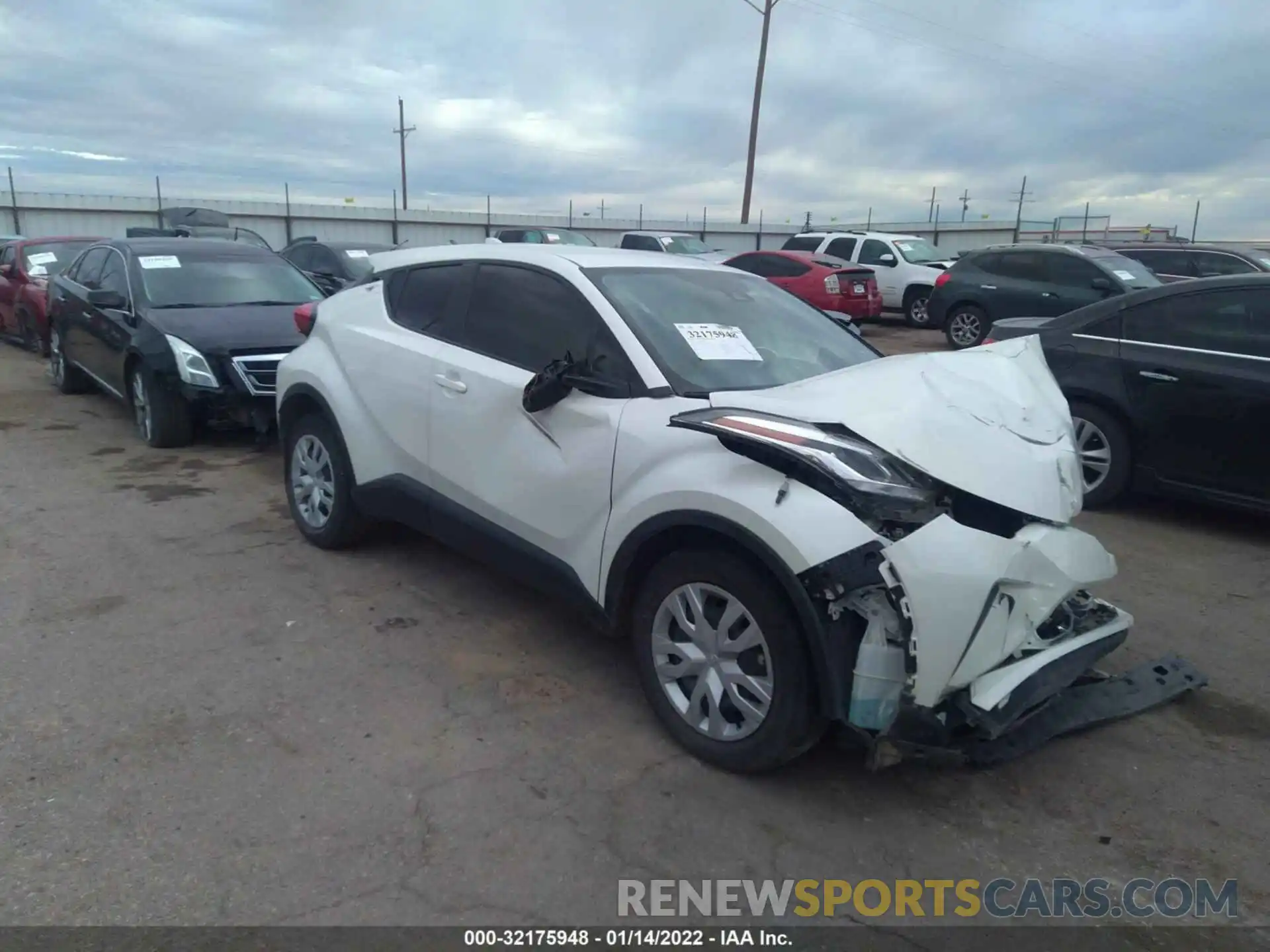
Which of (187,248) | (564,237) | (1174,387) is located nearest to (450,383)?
(1174,387)

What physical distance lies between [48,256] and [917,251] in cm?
1509

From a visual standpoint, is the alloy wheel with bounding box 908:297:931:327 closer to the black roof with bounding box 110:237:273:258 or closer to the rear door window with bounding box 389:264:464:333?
the black roof with bounding box 110:237:273:258

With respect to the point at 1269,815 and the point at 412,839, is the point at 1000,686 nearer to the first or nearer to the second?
the point at 1269,815

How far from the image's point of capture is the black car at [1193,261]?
572 inches

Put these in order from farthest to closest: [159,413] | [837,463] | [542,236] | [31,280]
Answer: [542,236] < [31,280] < [159,413] < [837,463]

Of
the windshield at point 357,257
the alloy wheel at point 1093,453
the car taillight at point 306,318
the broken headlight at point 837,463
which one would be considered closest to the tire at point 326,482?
the car taillight at point 306,318

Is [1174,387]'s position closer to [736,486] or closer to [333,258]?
[736,486]

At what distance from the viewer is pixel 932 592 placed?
2.79m

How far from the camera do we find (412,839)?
2.96 m

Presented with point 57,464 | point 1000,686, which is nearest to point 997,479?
point 1000,686

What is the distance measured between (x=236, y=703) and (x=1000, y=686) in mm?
2802

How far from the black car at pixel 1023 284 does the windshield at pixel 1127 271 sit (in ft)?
0.04

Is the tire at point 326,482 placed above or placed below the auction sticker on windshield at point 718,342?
below

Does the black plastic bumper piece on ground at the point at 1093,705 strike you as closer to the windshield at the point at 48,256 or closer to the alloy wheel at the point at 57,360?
the alloy wheel at the point at 57,360
